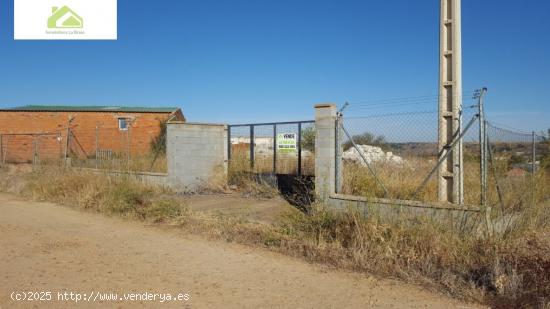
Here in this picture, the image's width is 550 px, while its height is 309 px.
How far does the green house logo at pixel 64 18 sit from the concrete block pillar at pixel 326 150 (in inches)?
309

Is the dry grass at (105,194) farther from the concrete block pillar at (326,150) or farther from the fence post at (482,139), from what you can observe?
the fence post at (482,139)

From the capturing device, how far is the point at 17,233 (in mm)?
8883

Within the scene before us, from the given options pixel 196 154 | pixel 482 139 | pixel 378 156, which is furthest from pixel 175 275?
pixel 196 154

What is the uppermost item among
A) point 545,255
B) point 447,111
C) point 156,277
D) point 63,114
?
point 63,114

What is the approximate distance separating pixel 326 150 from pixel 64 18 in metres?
8.67

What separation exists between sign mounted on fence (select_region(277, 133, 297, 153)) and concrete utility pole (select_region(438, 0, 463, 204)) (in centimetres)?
542

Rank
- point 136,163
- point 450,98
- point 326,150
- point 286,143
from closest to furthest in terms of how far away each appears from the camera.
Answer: point 450,98 → point 326,150 → point 286,143 → point 136,163

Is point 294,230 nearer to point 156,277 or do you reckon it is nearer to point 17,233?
point 156,277

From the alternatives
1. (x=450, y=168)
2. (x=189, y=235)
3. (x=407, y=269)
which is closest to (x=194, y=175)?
(x=189, y=235)

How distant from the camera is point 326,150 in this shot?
368 inches

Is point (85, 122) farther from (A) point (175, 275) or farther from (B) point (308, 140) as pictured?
(A) point (175, 275)

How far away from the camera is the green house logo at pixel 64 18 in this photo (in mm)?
13117

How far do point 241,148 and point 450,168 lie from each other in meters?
8.27

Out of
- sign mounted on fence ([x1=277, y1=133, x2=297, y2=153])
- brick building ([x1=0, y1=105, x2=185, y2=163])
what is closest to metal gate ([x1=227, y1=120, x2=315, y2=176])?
sign mounted on fence ([x1=277, y1=133, x2=297, y2=153])
